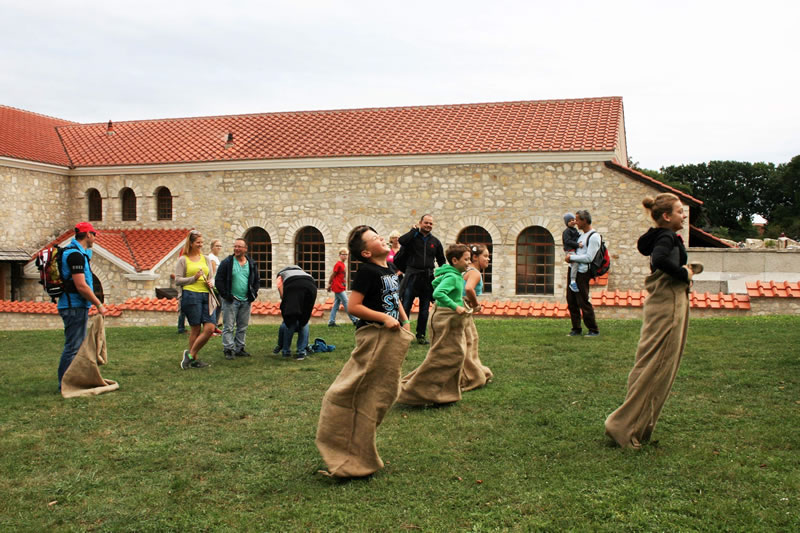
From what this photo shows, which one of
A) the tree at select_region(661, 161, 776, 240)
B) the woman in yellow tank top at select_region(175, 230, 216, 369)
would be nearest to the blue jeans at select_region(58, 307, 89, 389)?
the woman in yellow tank top at select_region(175, 230, 216, 369)

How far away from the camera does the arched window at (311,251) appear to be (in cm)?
2169

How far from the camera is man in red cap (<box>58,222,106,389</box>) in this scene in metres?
7.39

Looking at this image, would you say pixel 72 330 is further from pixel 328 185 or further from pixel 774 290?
pixel 328 185

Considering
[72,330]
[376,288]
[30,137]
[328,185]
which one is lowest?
[72,330]

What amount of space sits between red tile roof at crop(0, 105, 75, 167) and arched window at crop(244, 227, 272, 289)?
745cm

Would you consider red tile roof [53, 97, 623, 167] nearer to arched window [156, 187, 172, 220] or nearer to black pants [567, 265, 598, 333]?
arched window [156, 187, 172, 220]

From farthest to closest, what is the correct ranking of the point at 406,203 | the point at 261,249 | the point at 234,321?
1. the point at 261,249
2. the point at 406,203
3. the point at 234,321

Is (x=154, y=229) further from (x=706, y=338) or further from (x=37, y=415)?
(x=706, y=338)

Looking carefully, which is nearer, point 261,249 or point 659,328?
point 659,328

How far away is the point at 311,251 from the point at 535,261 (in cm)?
719

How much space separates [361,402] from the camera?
16.0 ft

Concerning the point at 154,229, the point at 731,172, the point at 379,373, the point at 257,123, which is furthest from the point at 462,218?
the point at 731,172

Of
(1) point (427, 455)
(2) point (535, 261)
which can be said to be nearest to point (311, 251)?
(2) point (535, 261)

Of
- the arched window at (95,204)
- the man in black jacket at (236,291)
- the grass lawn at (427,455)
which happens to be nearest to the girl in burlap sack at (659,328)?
the grass lawn at (427,455)
